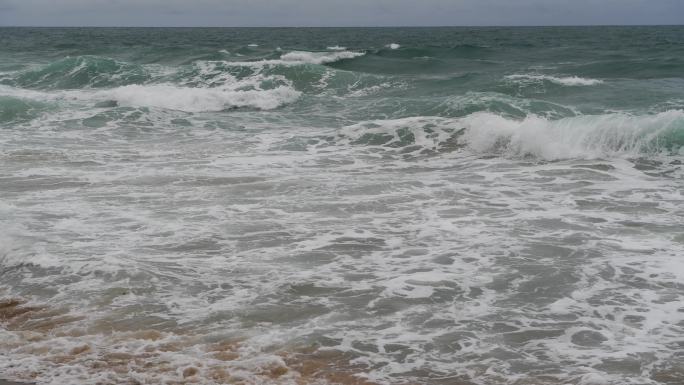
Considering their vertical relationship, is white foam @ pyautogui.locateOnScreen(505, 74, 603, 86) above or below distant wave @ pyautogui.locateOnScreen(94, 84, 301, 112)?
above

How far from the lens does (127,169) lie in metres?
10.9

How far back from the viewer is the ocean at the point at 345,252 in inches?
191

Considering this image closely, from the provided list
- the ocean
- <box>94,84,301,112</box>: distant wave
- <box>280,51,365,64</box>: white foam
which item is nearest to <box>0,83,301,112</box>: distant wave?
<box>94,84,301,112</box>: distant wave

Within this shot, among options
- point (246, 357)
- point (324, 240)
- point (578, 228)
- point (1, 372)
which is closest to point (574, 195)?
point (578, 228)

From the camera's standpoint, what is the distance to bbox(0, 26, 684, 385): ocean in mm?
4840

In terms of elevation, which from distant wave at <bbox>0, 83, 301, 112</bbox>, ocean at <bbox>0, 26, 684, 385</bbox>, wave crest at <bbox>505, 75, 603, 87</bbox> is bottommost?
ocean at <bbox>0, 26, 684, 385</bbox>

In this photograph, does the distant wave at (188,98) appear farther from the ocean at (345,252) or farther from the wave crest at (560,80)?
the wave crest at (560,80)

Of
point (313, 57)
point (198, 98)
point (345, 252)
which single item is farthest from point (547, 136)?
point (313, 57)

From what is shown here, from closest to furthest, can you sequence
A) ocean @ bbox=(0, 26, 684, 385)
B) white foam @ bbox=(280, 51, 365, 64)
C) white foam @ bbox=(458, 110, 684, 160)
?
ocean @ bbox=(0, 26, 684, 385), white foam @ bbox=(458, 110, 684, 160), white foam @ bbox=(280, 51, 365, 64)

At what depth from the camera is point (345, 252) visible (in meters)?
6.99

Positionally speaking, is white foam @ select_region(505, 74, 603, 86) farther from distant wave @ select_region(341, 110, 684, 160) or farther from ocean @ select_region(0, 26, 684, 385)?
distant wave @ select_region(341, 110, 684, 160)

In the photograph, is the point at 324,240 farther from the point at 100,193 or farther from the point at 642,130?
the point at 642,130

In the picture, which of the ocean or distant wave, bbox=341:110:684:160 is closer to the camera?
the ocean

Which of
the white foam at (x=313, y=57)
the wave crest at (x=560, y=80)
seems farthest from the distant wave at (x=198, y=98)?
the white foam at (x=313, y=57)
